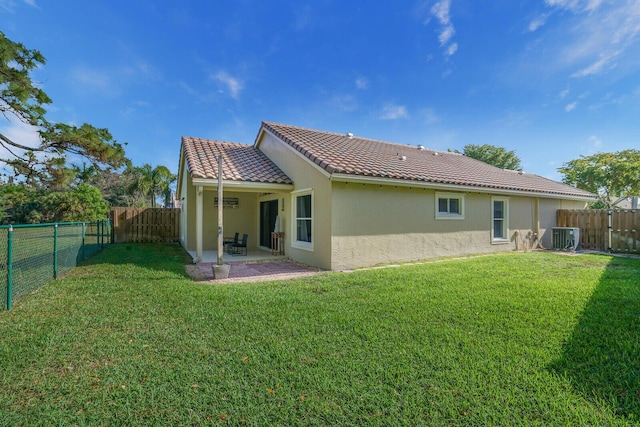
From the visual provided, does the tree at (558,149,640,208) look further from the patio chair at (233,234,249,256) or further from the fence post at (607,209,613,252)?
the patio chair at (233,234,249,256)

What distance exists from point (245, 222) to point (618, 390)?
1344cm

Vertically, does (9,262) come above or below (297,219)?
below

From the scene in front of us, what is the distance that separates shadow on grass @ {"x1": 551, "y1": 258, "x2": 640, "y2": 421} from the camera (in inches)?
107

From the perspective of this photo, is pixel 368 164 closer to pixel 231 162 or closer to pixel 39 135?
pixel 231 162

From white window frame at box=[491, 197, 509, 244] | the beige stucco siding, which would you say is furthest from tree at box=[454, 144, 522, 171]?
the beige stucco siding

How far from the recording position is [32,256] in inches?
252

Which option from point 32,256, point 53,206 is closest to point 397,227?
point 32,256

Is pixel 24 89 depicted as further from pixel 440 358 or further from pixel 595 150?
pixel 595 150

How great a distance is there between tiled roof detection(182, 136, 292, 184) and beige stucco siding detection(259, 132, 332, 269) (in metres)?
0.51

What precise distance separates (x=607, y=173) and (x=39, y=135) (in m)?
40.7

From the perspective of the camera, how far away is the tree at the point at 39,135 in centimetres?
977

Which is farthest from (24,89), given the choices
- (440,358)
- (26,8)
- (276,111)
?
(440,358)

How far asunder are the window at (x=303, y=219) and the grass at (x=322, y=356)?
12.1ft

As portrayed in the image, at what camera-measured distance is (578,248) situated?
14250 millimetres
